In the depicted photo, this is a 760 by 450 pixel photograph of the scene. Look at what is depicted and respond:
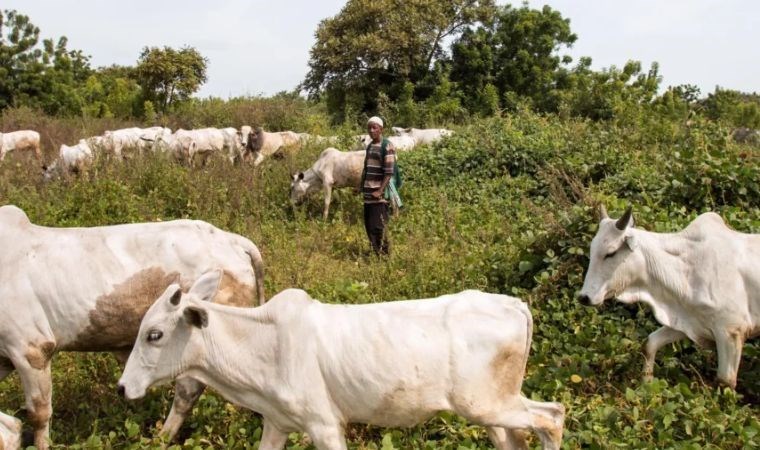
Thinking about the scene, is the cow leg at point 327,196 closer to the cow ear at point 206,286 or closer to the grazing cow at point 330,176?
the grazing cow at point 330,176

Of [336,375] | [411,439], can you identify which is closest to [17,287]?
[336,375]

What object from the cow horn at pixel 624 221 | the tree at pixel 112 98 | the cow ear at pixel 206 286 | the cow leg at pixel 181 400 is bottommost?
the cow leg at pixel 181 400

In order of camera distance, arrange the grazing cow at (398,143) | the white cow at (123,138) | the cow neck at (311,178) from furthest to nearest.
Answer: the grazing cow at (398,143)
the white cow at (123,138)
the cow neck at (311,178)

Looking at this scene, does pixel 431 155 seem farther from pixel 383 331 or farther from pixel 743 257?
pixel 383 331

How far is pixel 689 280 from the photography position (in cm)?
463

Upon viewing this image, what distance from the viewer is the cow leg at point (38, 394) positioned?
421 cm

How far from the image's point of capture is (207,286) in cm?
379

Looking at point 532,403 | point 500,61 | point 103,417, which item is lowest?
point 103,417

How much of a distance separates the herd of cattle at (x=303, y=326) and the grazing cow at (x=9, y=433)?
1cm

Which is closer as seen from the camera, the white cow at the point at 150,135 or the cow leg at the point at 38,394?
the cow leg at the point at 38,394

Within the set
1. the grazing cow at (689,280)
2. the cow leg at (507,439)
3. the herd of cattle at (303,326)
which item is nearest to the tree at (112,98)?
the herd of cattle at (303,326)

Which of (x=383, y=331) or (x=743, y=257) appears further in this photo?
(x=743, y=257)

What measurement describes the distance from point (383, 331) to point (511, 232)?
4414 millimetres

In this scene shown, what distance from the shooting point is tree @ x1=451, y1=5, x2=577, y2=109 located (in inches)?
944
